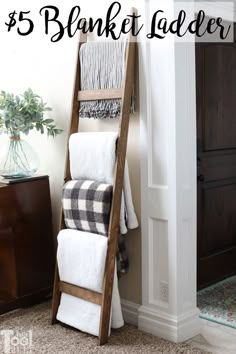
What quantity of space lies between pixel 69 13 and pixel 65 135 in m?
0.79

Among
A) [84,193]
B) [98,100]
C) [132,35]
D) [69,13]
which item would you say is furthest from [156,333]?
[69,13]

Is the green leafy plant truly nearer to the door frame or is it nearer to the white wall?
the white wall

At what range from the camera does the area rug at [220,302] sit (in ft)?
10.8

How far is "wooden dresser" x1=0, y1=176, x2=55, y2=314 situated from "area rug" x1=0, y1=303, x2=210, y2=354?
0.26 m

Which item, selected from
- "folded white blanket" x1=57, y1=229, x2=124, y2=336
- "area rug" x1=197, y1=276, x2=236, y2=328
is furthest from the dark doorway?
"folded white blanket" x1=57, y1=229, x2=124, y2=336

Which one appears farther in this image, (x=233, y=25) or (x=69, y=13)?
(x=233, y=25)

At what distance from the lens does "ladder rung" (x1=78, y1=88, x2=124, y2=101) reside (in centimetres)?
293

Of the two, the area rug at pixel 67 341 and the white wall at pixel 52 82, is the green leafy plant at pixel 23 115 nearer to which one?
the white wall at pixel 52 82

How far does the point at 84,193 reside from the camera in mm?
2992

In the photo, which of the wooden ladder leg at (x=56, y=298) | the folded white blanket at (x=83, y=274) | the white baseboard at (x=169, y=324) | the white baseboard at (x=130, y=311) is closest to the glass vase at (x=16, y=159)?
the folded white blanket at (x=83, y=274)

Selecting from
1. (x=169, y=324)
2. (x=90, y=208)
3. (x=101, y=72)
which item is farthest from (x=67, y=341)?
(x=101, y=72)

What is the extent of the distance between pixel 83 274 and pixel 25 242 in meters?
0.61

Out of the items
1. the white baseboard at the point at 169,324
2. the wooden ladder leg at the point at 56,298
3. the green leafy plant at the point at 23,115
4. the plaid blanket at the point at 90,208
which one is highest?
the green leafy plant at the point at 23,115

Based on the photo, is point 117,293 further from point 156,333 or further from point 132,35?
point 132,35
